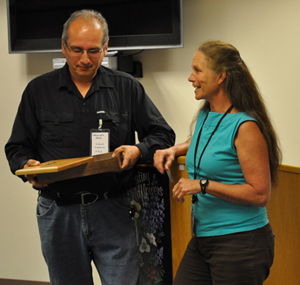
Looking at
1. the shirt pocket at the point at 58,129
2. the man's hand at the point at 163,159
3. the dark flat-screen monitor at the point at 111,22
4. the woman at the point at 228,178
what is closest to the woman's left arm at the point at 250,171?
the woman at the point at 228,178

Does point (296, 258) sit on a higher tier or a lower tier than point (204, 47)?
lower

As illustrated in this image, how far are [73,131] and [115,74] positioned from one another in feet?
1.17

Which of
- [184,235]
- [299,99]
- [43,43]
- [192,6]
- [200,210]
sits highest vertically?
[192,6]

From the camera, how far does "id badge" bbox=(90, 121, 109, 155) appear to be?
1.81m

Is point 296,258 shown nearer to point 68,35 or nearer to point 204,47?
point 204,47

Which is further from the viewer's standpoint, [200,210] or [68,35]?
[68,35]

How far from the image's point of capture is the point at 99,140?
1.82 meters

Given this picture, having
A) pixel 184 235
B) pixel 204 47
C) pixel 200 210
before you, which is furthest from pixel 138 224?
pixel 204 47

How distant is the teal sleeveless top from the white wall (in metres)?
1.72

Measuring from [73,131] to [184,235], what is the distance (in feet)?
2.28

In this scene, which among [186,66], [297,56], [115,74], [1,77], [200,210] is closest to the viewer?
[200,210]

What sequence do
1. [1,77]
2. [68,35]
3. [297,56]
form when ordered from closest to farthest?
[68,35]
[297,56]
[1,77]

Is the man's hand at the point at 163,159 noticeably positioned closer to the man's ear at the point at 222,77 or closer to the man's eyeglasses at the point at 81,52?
the man's ear at the point at 222,77

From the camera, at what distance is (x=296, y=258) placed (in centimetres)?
184
